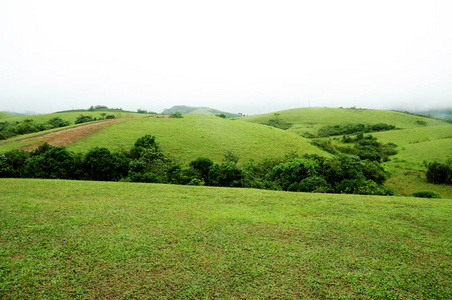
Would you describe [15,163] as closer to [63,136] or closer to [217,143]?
[63,136]

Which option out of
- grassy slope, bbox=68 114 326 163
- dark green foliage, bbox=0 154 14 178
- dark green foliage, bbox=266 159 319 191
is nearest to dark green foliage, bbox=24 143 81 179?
dark green foliage, bbox=0 154 14 178

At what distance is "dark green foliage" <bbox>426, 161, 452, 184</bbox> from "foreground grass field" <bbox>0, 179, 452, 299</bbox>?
25520 mm

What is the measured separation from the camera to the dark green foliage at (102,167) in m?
19.0

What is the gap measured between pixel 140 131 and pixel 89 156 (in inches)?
757

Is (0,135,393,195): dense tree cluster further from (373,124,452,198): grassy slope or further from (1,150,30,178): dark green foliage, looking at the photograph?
(373,124,452,198): grassy slope

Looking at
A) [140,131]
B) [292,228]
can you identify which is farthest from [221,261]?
[140,131]

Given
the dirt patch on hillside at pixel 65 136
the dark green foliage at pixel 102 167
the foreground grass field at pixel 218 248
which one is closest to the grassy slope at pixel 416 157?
the foreground grass field at pixel 218 248

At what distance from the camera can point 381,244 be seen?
7574 mm

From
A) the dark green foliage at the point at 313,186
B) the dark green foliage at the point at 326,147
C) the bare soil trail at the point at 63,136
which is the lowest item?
the dark green foliage at the point at 326,147

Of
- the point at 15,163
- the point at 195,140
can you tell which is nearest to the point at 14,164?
the point at 15,163

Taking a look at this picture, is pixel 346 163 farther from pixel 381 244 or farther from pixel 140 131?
pixel 140 131

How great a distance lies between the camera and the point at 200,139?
120ft

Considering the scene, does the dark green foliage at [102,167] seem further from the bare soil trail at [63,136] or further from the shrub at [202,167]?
the bare soil trail at [63,136]

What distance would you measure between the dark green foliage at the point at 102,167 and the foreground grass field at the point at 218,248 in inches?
295
